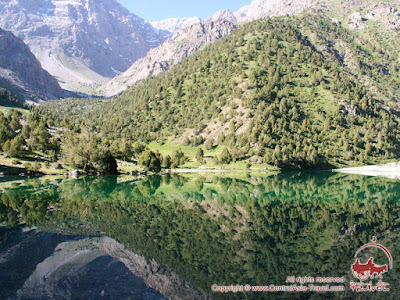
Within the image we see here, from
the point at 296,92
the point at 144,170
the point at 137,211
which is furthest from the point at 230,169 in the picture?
the point at 137,211

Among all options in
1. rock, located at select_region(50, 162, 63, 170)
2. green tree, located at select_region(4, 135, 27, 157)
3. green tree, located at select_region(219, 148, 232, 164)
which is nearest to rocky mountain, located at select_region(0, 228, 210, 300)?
rock, located at select_region(50, 162, 63, 170)

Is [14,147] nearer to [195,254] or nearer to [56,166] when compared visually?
[56,166]

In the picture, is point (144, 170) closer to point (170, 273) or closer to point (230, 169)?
point (230, 169)

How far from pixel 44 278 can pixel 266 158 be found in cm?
13471

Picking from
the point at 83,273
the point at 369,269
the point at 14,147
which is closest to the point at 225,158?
the point at 14,147

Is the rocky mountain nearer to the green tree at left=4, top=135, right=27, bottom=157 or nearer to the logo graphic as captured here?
the logo graphic

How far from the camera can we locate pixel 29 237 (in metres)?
23.1

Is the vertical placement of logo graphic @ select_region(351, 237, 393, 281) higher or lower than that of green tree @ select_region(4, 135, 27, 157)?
lower

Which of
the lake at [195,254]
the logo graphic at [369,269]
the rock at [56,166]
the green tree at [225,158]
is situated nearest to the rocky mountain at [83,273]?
the lake at [195,254]

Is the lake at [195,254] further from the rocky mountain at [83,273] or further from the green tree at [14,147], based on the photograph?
the green tree at [14,147]

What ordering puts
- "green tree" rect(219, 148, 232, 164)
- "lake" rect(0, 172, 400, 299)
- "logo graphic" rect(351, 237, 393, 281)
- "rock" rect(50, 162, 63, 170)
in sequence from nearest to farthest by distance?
1. "lake" rect(0, 172, 400, 299)
2. "logo graphic" rect(351, 237, 393, 281)
3. "rock" rect(50, 162, 63, 170)
4. "green tree" rect(219, 148, 232, 164)

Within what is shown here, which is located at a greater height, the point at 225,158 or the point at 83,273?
the point at 225,158

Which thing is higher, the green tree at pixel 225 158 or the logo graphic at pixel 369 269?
the green tree at pixel 225 158

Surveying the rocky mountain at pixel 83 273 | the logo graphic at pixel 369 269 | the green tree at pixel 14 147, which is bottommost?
the logo graphic at pixel 369 269
